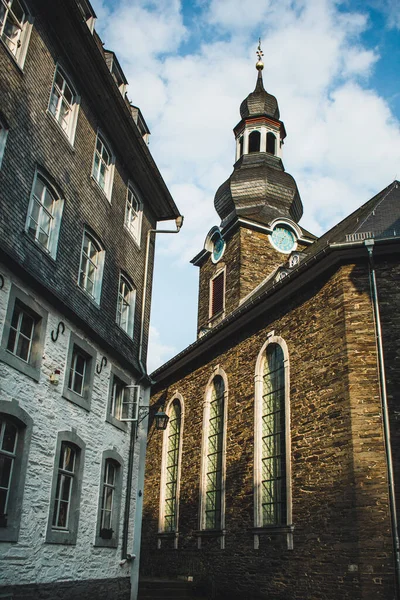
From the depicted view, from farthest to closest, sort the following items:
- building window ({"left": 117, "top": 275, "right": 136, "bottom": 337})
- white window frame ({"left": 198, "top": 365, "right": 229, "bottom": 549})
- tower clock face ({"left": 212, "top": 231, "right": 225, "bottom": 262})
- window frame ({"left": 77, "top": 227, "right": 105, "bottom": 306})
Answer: tower clock face ({"left": 212, "top": 231, "right": 225, "bottom": 262})
white window frame ({"left": 198, "top": 365, "right": 229, "bottom": 549})
building window ({"left": 117, "top": 275, "right": 136, "bottom": 337})
window frame ({"left": 77, "top": 227, "right": 105, "bottom": 306})

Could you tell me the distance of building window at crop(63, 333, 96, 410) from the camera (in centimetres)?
1092

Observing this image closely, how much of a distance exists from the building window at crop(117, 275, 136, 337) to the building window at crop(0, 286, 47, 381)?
3.92m

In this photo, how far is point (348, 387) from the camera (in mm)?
11828

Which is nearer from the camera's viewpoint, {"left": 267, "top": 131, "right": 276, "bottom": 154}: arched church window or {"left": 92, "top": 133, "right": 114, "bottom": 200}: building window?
{"left": 92, "top": 133, "right": 114, "bottom": 200}: building window

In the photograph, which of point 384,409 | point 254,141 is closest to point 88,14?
point 384,409

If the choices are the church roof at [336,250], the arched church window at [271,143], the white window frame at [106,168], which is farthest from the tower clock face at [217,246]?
the white window frame at [106,168]

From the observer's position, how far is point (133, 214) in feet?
50.6

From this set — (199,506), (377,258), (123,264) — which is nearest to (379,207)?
(377,258)

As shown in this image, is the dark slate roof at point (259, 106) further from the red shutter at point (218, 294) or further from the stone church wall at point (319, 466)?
the stone church wall at point (319, 466)

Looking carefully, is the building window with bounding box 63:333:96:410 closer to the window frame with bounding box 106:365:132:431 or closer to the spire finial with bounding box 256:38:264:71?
the window frame with bounding box 106:365:132:431

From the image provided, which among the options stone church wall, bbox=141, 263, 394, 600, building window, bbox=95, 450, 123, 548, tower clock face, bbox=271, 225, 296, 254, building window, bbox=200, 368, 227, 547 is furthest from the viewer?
tower clock face, bbox=271, 225, 296, 254

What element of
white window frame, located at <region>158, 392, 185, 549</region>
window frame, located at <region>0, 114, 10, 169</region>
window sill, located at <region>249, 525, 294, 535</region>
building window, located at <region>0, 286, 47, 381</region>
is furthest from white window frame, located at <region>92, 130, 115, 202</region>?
white window frame, located at <region>158, 392, 185, 549</region>

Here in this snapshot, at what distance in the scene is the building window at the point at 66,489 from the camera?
985 cm

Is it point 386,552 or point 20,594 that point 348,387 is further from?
point 20,594
